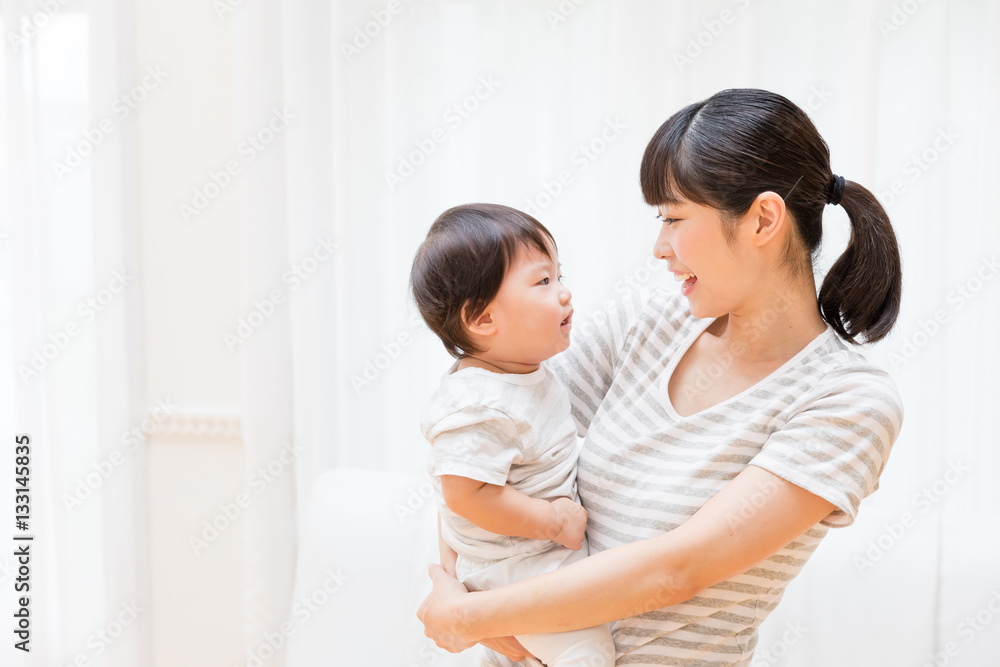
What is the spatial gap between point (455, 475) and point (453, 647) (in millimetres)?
285

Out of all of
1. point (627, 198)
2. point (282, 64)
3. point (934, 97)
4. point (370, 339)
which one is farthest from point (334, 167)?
point (934, 97)

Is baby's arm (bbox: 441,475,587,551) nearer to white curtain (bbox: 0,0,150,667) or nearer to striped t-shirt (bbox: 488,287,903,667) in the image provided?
striped t-shirt (bbox: 488,287,903,667)

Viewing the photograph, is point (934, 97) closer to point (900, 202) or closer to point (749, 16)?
point (900, 202)

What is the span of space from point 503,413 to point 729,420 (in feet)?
1.10

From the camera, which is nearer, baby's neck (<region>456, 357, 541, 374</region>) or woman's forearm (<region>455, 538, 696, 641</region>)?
woman's forearm (<region>455, 538, 696, 641</region>)

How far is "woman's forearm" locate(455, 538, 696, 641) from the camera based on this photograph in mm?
1050

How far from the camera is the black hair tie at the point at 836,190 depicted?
1.20 m

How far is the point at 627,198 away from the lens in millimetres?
2146

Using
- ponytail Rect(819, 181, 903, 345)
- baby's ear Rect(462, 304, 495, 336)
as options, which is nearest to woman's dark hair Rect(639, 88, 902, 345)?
ponytail Rect(819, 181, 903, 345)

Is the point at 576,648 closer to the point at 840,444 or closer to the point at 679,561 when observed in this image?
the point at 679,561

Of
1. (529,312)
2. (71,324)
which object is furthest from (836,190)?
(71,324)

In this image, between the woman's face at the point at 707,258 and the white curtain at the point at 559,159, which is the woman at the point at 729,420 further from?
the white curtain at the point at 559,159

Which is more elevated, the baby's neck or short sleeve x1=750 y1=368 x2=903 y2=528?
the baby's neck

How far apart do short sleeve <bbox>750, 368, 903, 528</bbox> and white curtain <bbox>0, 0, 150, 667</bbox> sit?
211 centimetres
